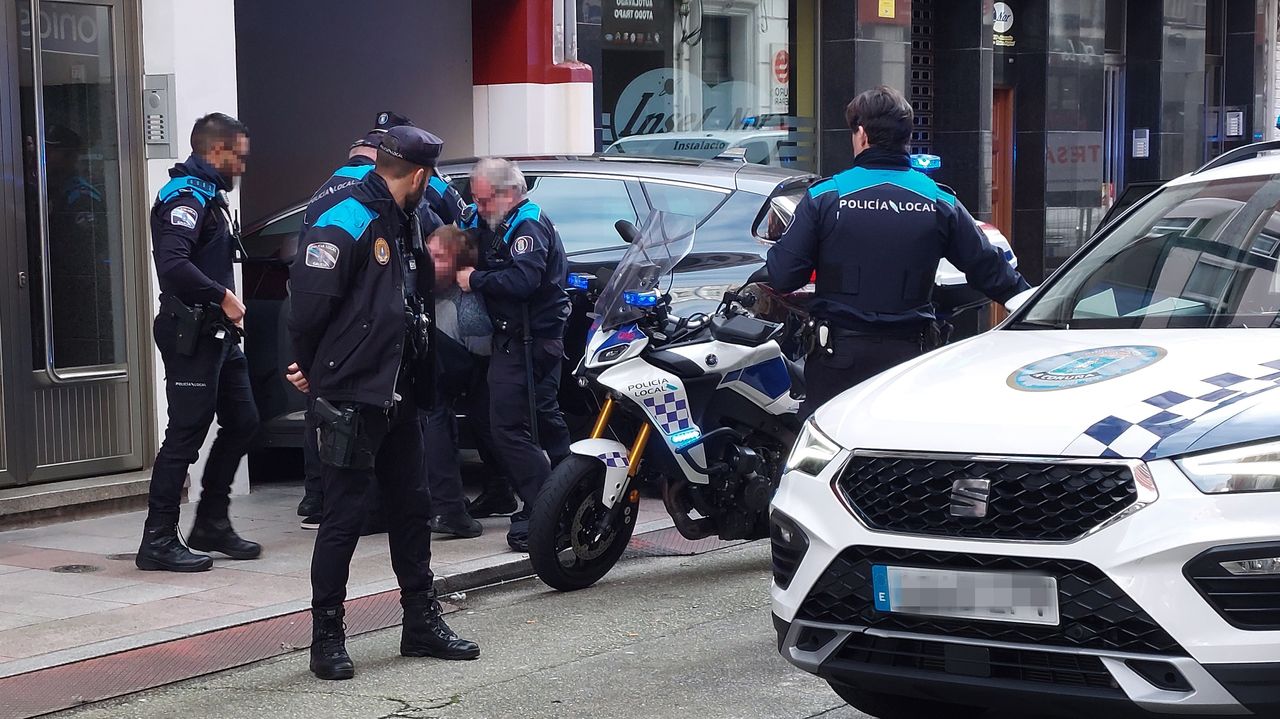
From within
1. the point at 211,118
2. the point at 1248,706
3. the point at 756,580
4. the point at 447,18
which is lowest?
the point at 756,580

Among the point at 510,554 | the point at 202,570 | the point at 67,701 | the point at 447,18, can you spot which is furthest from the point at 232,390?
the point at 447,18

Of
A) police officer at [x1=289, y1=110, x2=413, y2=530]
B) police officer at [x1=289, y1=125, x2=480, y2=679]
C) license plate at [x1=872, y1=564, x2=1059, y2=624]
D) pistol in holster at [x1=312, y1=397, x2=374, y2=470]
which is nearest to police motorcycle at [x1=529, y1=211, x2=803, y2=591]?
police officer at [x1=289, y1=125, x2=480, y2=679]

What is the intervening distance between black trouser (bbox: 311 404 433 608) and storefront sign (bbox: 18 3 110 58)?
3.99 metres

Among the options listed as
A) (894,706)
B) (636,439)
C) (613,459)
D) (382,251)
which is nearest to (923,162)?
(636,439)

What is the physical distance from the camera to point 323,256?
5.48 meters

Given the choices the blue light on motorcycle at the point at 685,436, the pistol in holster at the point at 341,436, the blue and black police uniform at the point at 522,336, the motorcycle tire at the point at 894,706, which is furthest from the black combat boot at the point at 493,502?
the motorcycle tire at the point at 894,706

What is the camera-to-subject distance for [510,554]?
753 centimetres

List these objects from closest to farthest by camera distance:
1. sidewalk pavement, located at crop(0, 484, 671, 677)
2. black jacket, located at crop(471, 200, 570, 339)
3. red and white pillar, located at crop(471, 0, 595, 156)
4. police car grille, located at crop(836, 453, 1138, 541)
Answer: police car grille, located at crop(836, 453, 1138, 541), sidewalk pavement, located at crop(0, 484, 671, 677), black jacket, located at crop(471, 200, 570, 339), red and white pillar, located at crop(471, 0, 595, 156)

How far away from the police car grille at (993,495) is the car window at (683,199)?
15.1 ft

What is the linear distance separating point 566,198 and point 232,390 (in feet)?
7.45

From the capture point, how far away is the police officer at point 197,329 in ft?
23.0

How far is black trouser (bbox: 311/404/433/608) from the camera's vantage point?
5.64 metres

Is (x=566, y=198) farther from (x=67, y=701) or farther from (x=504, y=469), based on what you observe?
(x=67, y=701)

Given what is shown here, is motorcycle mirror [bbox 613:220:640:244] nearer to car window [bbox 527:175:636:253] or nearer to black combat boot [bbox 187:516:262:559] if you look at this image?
car window [bbox 527:175:636:253]
